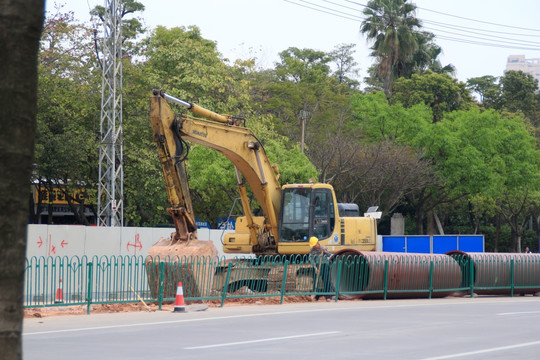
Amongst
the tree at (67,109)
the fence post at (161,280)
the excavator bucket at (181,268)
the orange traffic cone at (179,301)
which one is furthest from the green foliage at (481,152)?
the orange traffic cone at (179,301)

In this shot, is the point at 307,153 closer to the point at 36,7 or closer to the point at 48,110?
the point at 48,110

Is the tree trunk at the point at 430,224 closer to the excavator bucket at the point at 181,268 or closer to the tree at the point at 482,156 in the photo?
the tree at the point at 482,156

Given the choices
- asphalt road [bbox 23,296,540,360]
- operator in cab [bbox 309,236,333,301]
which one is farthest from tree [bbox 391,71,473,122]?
asphalt road [bbox 23,296,540,360]

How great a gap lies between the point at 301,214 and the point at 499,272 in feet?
22.0

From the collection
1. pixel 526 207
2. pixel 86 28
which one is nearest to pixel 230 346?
pixel 86 28

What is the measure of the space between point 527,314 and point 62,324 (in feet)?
32.4

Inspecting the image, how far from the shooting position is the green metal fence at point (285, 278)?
62.3ft

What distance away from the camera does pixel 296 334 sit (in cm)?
1343

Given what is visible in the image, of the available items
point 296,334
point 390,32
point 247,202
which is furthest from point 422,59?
point 296,334

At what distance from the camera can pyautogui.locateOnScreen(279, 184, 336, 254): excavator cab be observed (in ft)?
77.8

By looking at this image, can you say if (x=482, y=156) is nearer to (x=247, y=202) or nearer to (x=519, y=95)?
(x=519, y=95)

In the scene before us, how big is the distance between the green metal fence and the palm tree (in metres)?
42.9

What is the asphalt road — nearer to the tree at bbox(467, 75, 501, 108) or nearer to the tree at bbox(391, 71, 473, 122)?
the tree at bbox(391, 71, 473, 122)

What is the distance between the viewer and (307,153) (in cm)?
5012
